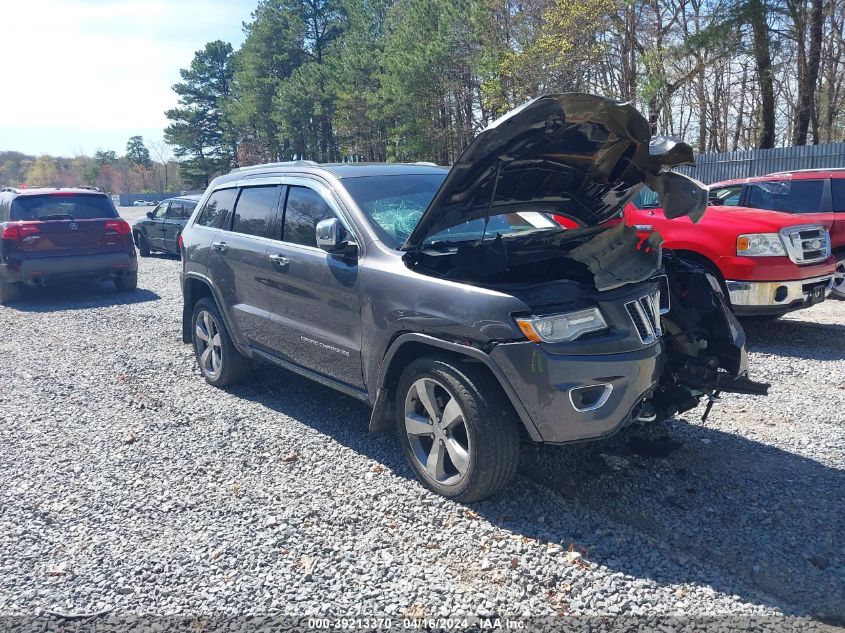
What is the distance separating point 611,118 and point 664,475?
214 cm

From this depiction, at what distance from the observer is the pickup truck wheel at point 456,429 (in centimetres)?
347

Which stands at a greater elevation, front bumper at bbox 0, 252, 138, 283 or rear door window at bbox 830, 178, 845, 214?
rear door window at bbox 830, 178, 845, 214

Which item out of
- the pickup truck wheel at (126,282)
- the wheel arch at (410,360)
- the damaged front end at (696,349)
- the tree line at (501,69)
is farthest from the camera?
the tree line at (501,69)

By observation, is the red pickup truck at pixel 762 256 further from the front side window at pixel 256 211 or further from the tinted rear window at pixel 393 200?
the front side window at pixel 256 211

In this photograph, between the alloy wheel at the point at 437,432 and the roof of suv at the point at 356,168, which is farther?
the roof of suv at the point at 356,168

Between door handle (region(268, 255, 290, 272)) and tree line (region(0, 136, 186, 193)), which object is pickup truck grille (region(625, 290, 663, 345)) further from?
tree line (region(0, 136, 186, 193))

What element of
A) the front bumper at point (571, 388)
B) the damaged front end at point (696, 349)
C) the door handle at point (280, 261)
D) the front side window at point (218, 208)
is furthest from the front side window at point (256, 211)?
the damaged front end at point (696, 349)

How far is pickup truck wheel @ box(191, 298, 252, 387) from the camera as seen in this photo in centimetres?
580

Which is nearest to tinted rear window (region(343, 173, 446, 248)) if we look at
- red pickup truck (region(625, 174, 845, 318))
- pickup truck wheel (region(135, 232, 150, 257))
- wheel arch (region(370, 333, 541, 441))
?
wheel arch (region(370, 333, 541, 441))

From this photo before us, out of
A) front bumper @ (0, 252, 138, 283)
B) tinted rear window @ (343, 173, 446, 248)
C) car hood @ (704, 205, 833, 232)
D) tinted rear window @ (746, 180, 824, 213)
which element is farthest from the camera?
front bumper @ (0, 252, 138, 283)

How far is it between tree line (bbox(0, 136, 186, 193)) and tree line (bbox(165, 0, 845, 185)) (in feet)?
186

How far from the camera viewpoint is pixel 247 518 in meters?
3.72

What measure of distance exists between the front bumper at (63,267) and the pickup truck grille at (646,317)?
957cm

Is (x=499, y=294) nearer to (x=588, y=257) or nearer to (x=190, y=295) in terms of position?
(x=588, y=257)
